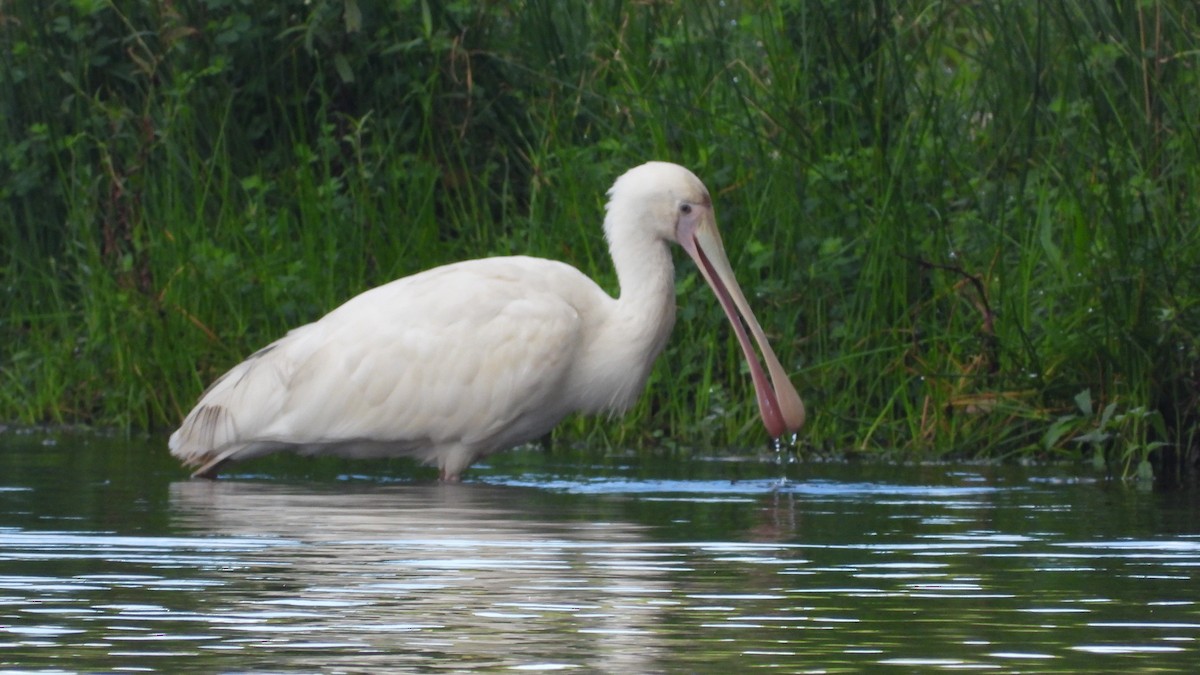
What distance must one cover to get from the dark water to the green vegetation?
0.83 meters

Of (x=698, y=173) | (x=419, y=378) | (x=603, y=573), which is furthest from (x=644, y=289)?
(x=603, y=573)

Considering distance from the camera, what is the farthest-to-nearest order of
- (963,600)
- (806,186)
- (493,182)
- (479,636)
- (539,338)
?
(493,182), (806,186), (539,338), (963,600), (479,636)

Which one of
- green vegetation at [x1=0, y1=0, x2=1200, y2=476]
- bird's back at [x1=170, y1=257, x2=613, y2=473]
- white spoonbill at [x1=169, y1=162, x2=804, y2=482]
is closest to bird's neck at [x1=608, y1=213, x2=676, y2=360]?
white spoonbill at [x1=169, y1=162, x2=804, y2=482]

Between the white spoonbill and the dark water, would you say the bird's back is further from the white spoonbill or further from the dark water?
the dark water

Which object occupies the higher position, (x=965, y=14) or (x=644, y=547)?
(x=965, y=14)

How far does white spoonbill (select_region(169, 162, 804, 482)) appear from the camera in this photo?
29.7ft

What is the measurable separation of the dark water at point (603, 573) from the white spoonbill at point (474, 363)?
30 cm

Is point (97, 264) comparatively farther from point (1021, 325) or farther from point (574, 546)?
point (574, 546)

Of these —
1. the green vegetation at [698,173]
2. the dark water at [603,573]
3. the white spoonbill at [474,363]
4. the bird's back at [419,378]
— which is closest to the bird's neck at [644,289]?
the white spoonbill at [474,363]

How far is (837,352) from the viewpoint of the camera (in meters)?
10.2

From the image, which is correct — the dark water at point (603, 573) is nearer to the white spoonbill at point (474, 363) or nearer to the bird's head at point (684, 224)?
the white spoonbill at point (474, 363)

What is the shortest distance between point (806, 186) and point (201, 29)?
350cm

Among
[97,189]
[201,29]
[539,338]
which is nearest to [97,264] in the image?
[97,189]

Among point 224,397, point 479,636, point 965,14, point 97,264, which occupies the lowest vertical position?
point 479,636
